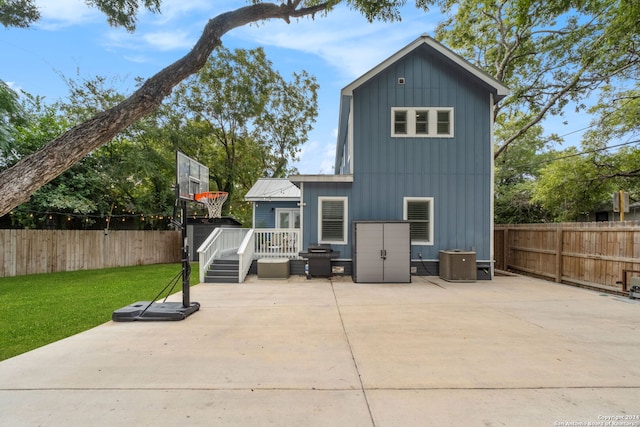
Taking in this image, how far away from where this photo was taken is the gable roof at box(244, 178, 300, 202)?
13909 millimetres

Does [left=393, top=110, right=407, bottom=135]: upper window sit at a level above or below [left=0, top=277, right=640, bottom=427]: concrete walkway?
above

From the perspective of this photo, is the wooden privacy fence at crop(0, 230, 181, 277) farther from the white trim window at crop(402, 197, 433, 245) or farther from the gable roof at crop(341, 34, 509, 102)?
the white trim window at crop(402, 197, 433, 245)

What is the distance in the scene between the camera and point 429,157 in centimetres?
920

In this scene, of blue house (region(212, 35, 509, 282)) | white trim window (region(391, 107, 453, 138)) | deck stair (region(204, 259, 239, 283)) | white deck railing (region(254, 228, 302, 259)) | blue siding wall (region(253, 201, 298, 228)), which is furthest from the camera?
blue siding wall (region(253, 201, 298, 228))

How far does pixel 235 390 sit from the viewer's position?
267 cm

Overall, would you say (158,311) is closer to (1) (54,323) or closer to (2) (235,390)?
(1) (54,323)

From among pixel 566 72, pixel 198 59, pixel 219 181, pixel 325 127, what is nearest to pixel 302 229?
pixel 198 59

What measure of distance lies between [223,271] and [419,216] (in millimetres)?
6290

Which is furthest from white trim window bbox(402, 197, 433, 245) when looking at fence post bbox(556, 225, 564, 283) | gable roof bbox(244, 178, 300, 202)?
gable roof bbox(244, 178, 300, 202)

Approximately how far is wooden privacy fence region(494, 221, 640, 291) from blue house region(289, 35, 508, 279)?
1.61 meters

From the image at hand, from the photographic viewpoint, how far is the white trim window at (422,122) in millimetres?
9211

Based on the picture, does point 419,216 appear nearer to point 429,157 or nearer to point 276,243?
point 429,157

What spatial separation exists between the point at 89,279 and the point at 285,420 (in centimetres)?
984

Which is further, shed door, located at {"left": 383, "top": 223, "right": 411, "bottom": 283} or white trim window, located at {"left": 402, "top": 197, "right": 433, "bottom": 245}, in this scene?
white trim window, located at {"left": 402, "top": 197, "right": 433, "bottom": 245}
